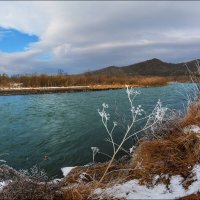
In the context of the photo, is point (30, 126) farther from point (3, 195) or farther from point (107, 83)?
point (107, 83)

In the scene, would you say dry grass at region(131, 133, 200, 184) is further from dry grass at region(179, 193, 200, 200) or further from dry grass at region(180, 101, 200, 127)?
dry grass at region(179, 193, 200, 200)

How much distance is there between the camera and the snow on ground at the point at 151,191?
608cm

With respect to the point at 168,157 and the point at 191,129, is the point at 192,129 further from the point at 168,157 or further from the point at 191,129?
the point at 168,157

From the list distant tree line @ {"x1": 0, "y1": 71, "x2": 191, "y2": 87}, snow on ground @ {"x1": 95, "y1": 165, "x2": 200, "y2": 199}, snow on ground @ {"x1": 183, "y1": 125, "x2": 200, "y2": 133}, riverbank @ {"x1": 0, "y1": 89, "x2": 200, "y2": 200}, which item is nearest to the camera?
riverbank @ {"x1": 0, "y1": 89, "x2": 200, "y2": 200}

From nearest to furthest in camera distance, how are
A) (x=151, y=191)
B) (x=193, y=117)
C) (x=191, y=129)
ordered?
(x=151, y=191) → (x=191, y=129) → (x=193, y=117)

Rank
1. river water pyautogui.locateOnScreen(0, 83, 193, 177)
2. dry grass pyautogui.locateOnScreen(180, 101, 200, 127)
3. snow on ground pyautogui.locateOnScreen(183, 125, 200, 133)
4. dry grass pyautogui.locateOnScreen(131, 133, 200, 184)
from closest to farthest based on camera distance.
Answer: dry grass pyautogui.locateOnScreen(131, 133, 200, 184), snow on ground pyautogui.locateOnScreen(183, 125, 200, 133), dry grass pyautogui.locateOnScreen(180, 101, 200, 127), river water pyautogui.locateOnScreen(0, 83, 193, 177)

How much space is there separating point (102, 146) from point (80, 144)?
4.35ft

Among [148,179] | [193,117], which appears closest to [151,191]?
[148,179]

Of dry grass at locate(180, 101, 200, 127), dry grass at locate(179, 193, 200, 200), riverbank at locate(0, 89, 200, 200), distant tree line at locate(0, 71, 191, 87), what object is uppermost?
distant tree line at locate(0, 71, 191, 87)

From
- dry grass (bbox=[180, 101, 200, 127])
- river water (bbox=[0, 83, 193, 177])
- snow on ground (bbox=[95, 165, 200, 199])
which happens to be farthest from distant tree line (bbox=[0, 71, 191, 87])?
snow on ground (bbox=[95, 165, 200, 199])

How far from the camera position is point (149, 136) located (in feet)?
30.8

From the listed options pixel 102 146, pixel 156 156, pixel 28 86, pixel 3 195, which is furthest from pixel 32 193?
pixel 28 86

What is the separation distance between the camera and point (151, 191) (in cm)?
637

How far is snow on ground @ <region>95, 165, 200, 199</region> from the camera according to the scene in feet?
19.9
